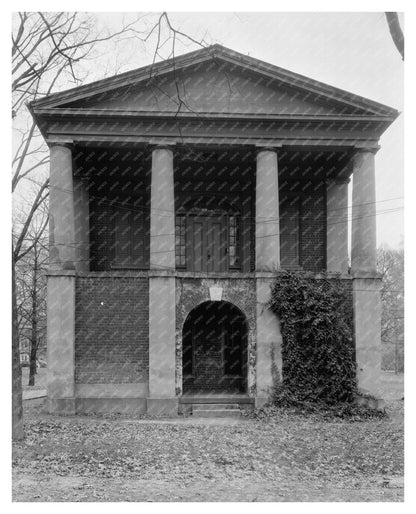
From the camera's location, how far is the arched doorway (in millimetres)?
21672

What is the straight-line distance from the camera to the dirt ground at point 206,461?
9031 mm

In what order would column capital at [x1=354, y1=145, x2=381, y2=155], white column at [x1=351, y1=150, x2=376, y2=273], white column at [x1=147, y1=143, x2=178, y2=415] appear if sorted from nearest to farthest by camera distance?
white column at [x1=147, y1=143, x2=178, y2=415], white column at [x1=351, y1=150, x2=376, y2=273], column capital at [x1=354, y1=145, x2=381, y2=155]

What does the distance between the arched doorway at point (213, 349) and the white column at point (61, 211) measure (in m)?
5.49

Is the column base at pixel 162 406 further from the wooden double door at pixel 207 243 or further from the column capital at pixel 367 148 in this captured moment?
the column capital at pixel 367 148

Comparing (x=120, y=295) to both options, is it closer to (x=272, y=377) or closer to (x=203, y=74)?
(x=272, y=377)

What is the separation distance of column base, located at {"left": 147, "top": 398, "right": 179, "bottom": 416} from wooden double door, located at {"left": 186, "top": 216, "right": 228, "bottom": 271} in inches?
214

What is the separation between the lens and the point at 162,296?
18531 millimetres

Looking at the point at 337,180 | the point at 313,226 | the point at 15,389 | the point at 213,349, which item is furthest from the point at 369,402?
the point at 15,389

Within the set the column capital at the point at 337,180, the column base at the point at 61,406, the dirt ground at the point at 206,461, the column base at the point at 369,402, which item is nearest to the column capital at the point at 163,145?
the column capital at the point at 337,180

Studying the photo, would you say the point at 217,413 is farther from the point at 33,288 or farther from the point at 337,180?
the point at 33,288

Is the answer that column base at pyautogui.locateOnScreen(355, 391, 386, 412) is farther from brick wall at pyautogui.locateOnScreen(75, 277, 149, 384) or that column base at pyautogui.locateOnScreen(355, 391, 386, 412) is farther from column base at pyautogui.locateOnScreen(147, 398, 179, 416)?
brick wall at pyautogui.locateOnScreen(75, 277, 149, 384)

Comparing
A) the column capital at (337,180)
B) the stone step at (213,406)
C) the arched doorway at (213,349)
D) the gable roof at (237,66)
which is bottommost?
the stone step at (213,406)

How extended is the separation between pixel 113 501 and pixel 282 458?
4.98m

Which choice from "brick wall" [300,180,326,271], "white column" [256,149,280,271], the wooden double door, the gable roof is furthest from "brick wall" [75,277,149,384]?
"brick wall" [300,180,326,271]
